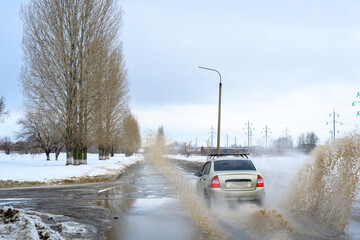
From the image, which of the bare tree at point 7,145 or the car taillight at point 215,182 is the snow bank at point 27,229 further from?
the bare tree at point 7,145

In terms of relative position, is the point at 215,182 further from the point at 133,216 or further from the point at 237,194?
the point at 133,216

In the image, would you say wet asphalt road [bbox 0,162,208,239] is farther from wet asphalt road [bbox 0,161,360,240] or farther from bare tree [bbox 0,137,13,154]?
bare tree [bbox 0,137,13,154]

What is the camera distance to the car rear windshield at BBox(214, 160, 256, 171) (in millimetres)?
9875

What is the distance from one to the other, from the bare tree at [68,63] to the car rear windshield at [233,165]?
22.1 metres

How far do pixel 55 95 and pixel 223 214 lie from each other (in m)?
24.1

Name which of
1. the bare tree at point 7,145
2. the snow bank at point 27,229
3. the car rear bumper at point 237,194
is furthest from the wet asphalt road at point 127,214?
the bare tree at point 7,145

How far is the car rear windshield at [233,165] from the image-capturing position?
9.88m

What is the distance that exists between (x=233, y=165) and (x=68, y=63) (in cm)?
2384

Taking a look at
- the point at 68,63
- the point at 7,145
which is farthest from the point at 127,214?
the point at 7,145

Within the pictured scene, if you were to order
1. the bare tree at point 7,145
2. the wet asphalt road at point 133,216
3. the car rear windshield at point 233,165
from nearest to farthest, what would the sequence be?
the wet asphalt road at point 133,216, the car rear windshield at point 233,165, the bare tree at point 7,145

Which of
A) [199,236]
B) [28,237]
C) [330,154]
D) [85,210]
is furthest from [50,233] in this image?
[330,154]

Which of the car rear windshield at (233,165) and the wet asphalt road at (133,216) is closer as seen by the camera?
the wet asphalt road at (133,216)

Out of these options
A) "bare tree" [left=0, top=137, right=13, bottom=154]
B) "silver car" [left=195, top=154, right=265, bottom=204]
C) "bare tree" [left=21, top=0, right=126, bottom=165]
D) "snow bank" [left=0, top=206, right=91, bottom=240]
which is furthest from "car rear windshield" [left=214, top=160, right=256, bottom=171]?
"bare tree" [left=0, top=137, right=13, bottom=154]

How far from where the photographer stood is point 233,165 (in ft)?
33.1
